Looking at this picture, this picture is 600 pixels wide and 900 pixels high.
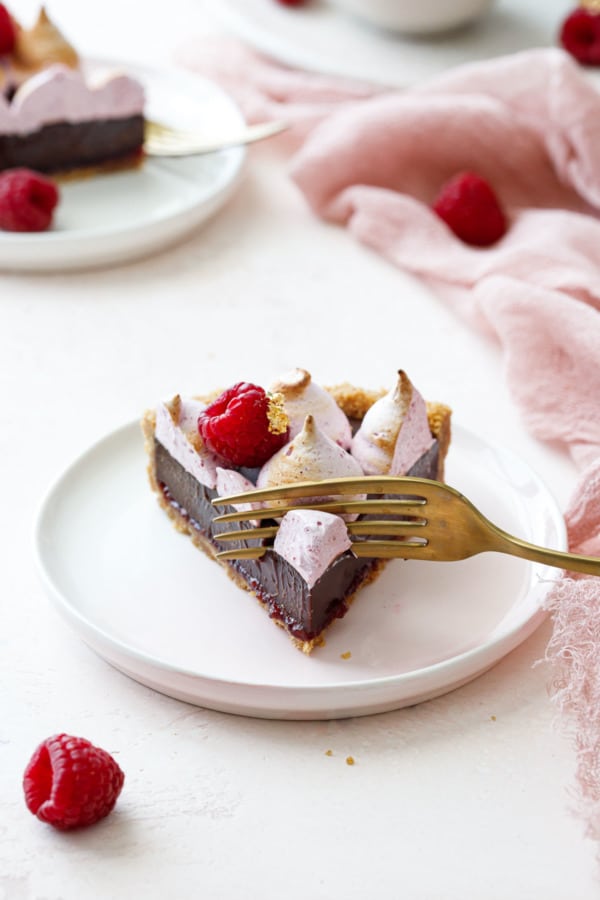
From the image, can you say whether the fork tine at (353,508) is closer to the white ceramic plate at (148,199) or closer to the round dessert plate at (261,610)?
the round dessert plate at (261,610)

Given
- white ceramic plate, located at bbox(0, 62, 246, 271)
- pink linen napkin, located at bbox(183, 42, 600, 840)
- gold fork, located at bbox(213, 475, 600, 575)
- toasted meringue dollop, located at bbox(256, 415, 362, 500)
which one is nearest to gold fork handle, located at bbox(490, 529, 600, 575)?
gold fork, located at bbox(213, 475, 600, 575)

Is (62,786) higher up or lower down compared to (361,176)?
higher up

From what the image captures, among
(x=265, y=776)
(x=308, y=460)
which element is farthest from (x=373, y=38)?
(x=265, y=776)

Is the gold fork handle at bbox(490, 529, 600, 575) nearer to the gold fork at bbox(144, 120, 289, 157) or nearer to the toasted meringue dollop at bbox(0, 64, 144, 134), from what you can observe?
the gold fork at bbox(144, 120, 289, 157)

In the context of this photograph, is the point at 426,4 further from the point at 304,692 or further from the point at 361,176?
the point at 304,692

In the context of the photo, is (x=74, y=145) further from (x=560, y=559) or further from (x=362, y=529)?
(x=560, y=559)

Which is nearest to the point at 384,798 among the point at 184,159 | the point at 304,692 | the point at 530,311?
the point at 304,692
